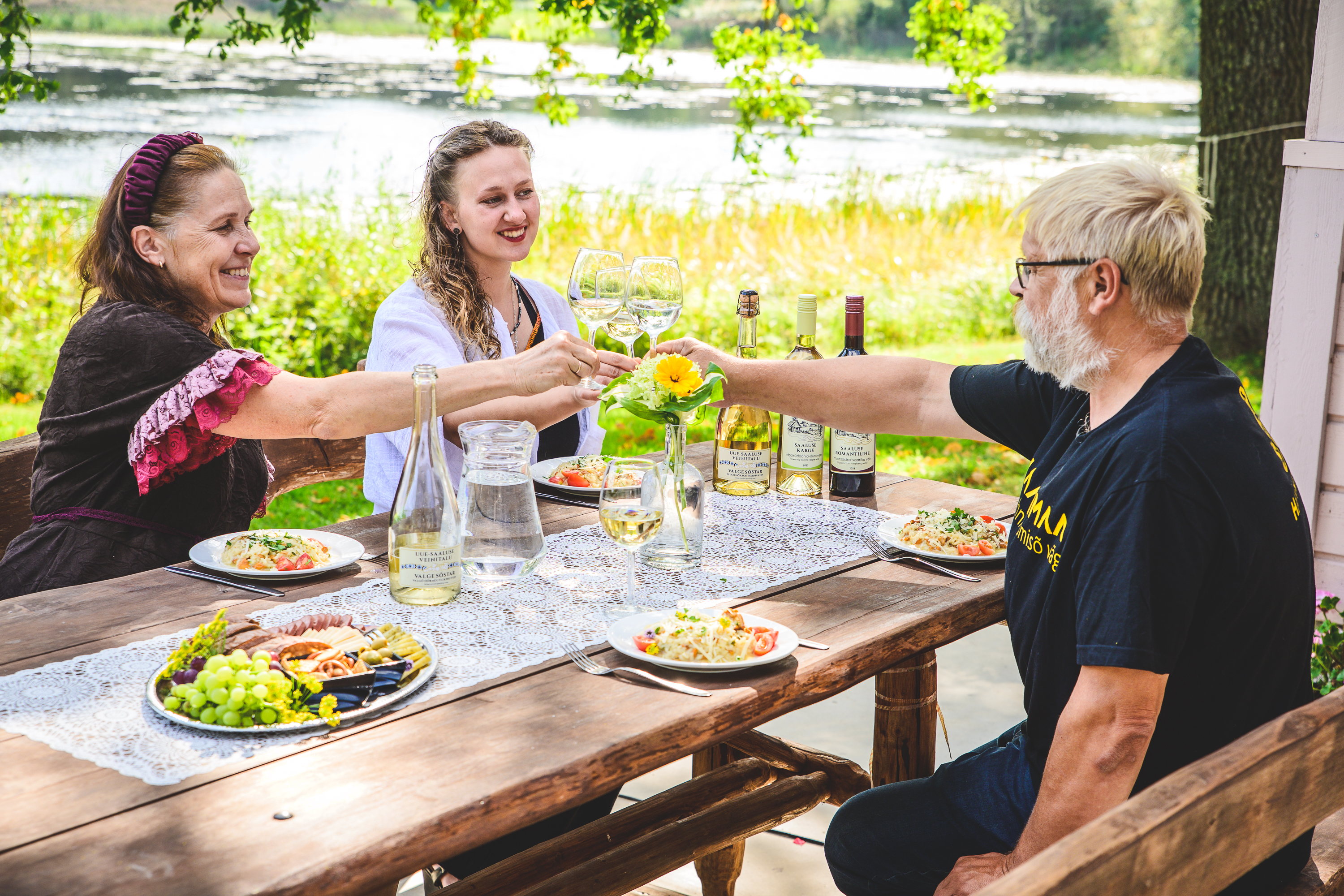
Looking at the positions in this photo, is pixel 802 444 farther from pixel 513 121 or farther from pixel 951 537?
pixel 513 121

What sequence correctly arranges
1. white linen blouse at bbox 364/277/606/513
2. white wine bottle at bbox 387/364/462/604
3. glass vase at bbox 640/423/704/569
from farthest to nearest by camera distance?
white linen blouse at bbox 364/277/606/513, glass vase at bbox 640/423/704/569, white wine bottle at bbox 387/364/462/604

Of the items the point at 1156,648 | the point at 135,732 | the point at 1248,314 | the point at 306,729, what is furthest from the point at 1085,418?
the point at 1248,314

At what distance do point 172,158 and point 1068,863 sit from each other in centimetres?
242

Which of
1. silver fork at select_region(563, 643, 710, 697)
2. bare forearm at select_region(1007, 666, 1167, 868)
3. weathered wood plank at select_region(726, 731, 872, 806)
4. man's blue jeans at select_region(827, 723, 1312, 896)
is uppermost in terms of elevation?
silver fork at select_region(563, 643, 710, 697)

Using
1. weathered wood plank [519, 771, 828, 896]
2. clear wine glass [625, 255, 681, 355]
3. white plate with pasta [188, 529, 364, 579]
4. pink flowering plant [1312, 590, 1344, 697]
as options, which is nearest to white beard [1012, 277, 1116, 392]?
clear wine glass [625, 255, 681, 355]

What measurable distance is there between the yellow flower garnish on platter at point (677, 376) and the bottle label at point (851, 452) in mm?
874

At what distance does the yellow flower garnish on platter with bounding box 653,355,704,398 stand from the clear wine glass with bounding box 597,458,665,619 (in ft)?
0.44

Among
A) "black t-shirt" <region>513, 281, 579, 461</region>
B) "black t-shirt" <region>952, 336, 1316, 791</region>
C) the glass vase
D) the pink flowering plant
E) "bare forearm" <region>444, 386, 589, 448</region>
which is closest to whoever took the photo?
"black t-shirt" <region>952, 336, 1316, 791</region>

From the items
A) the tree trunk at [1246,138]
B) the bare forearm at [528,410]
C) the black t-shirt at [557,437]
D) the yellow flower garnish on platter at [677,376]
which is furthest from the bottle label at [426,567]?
the tree trunk at [1246,138]

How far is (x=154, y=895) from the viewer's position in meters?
1.11

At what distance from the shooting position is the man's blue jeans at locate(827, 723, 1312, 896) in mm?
1957

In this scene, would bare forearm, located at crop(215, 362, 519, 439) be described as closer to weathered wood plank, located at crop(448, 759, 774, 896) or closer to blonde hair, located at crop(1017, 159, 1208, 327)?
weathered wood plank, located at crop(448, 759, 774, 896)

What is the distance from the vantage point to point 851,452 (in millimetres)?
2740

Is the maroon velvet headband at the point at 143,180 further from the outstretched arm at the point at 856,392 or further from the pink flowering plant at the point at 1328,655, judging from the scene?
the pink flowering plant at the point at 1328,655
